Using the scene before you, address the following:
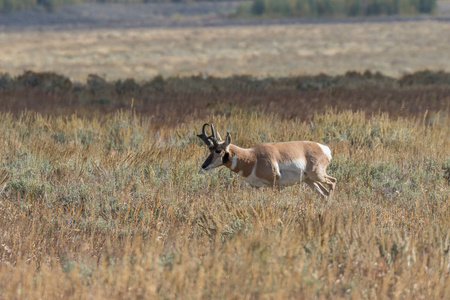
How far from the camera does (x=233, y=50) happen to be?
63.9 m

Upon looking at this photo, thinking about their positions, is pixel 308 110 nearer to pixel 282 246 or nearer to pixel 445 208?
pixel 445 208

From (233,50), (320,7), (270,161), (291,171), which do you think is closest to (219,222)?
(270,161)

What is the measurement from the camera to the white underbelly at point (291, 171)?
7465mm

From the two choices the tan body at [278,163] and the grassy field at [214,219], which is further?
the tan body at [278,163]

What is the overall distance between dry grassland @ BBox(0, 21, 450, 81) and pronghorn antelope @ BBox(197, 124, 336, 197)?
92.7ft

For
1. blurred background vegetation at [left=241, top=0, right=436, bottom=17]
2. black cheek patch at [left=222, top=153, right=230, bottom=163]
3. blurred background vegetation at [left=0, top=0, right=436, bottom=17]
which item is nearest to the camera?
black cheek patch at [left=222, top=153, right=230, bottom=163]

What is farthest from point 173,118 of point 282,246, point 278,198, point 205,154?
point 282,246

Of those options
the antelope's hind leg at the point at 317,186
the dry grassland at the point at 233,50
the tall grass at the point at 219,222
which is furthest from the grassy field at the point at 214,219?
the dry grassland at the point at 233,50

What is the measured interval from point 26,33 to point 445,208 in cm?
8494

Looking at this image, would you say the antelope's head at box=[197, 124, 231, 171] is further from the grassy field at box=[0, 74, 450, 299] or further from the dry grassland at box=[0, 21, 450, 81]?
the dry grassland at box=[0, 21, 450, 81]

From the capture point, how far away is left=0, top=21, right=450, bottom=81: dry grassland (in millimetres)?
44844

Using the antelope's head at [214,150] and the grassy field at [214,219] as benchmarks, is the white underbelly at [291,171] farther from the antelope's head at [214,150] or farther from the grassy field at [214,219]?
the antelope's head at [214,150]

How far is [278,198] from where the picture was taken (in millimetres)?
7277

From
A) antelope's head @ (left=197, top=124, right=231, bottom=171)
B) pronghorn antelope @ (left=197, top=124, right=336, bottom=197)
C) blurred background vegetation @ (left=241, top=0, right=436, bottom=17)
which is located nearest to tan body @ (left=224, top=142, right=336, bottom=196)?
pronghorn antelope @ (left=197, top=124, right=336, bottom=197)
